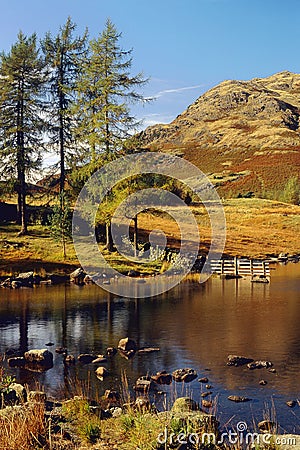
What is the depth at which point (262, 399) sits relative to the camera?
12836mm

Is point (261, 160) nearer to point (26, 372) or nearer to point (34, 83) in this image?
point (34, 83)

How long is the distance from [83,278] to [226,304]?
39.5 ft

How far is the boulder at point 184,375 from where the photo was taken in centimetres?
1447

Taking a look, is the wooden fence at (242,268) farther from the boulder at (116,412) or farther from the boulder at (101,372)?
the boulder at (116,412)

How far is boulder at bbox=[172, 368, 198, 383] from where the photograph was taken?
14.5 metres

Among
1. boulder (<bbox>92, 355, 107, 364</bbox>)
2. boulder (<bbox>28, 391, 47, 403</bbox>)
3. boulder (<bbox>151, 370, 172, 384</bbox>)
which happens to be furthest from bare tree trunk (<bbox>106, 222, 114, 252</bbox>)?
boulder (<bbox>28, 391, 47, 403</bbox>)

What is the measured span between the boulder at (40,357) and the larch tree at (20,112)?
2852 cm

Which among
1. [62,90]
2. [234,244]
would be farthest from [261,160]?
[62,90]

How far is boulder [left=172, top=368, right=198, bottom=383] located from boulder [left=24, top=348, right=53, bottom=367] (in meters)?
4.20

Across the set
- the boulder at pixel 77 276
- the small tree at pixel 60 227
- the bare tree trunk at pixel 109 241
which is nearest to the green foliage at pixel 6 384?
the boulder at pixel 77 276

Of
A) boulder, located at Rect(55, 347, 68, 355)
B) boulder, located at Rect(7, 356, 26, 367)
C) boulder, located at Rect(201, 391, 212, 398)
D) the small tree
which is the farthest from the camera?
the small tree

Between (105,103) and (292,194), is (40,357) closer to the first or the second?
(105,103)

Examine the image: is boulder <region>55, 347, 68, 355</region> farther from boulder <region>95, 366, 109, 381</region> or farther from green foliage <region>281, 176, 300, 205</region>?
green foliage <region>281, 176, 300, 205</region>

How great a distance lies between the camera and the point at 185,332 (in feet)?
65.3
